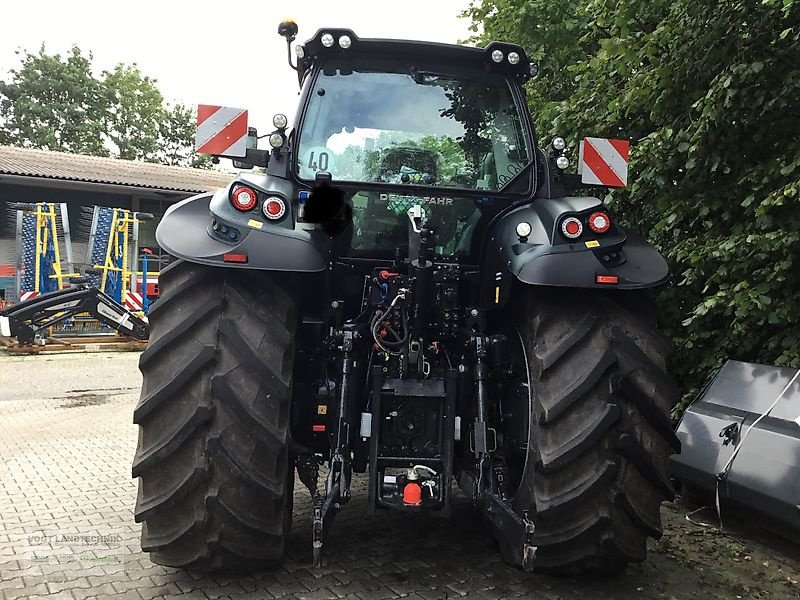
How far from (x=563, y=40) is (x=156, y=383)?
5671 mm

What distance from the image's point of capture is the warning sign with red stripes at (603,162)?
3803 millimetres

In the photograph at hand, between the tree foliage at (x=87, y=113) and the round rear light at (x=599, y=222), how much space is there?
126 ft

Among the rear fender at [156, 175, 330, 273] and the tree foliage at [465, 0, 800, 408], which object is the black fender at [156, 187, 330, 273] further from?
the tree foliage at [465, 0, 800, 408]

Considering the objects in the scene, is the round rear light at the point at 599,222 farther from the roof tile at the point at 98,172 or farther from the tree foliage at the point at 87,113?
the tree foliage at the point at 87,113

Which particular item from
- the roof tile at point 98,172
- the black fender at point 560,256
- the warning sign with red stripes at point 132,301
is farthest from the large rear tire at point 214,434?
the roof tile at point 98,172

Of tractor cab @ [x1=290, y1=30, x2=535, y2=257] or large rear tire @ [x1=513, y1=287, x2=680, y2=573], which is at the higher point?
tractor cab @ [x1=290, y1=30, x2=535, y2=257]

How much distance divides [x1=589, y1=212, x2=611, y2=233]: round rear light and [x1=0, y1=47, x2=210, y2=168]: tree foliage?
38439 mm

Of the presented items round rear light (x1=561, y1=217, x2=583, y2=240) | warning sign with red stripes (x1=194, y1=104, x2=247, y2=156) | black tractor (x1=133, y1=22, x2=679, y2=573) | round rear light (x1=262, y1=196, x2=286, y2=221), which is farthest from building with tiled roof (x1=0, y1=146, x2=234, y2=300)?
round rear light (x1=561, y1=217, x2=583, y2=240)

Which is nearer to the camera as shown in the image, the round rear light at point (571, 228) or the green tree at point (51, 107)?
the round rear light at point (571, 228)

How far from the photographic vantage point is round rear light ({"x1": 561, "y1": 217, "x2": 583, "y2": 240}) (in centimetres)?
310

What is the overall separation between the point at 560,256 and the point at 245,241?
51.9 inches

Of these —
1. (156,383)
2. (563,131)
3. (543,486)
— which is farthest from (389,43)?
(563,131)

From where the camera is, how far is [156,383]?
114 inches

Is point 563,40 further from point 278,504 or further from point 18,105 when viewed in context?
point 18,105
